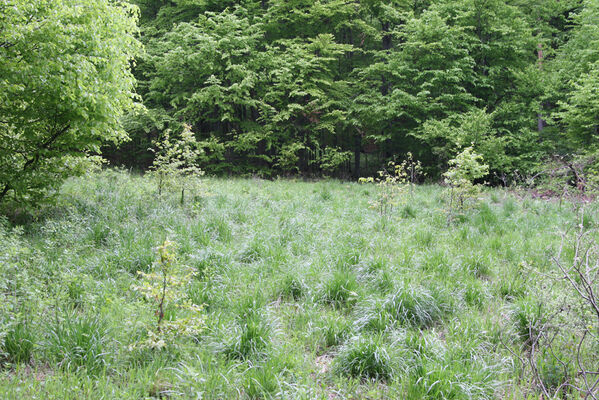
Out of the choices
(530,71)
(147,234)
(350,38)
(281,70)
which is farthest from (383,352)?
(350,38)

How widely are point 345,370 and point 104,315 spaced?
6.62 feet

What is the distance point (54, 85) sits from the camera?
4.77m

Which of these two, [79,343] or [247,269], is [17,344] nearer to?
[79,343]

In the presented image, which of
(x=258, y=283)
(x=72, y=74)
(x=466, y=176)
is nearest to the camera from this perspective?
(x=258, y=283)

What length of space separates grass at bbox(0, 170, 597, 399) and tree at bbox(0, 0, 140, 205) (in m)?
0.87

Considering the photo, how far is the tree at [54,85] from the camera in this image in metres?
4.65

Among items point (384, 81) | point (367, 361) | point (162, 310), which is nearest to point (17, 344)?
point (162, 310)

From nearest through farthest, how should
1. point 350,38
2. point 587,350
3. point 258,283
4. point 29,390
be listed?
point 29,390 → point 587,350 → point 258,283 → point 350,38

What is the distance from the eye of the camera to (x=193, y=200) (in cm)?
738

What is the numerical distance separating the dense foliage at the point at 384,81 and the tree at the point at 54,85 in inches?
353

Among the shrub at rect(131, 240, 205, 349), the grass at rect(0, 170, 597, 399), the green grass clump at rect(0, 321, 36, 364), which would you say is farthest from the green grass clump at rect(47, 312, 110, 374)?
the shrub at rect(131, 240, 205, 349)

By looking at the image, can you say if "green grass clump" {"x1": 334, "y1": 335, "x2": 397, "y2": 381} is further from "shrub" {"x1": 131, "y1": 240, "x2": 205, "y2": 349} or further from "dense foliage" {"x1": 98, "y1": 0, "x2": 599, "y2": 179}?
"dense foliage" {"x1": 98, "y1": 0, "x2": 599, "y2": 179}

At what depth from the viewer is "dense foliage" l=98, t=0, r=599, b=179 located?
46.2 ft

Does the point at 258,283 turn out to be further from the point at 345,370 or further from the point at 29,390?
the point at 29,390
